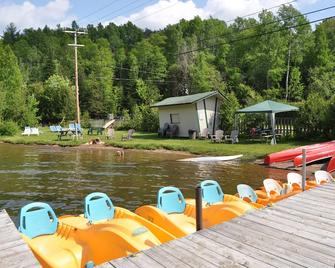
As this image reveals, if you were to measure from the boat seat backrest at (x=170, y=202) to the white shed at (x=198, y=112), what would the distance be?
19.3 m

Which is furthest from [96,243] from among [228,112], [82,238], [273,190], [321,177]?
[228,112]

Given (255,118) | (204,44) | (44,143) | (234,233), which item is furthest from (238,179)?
(204,44)

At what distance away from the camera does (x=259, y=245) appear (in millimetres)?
4629

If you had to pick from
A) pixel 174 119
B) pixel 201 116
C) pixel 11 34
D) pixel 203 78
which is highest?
pixel 11 34

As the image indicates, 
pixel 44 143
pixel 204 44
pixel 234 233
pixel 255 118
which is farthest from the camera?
pixel 204 44

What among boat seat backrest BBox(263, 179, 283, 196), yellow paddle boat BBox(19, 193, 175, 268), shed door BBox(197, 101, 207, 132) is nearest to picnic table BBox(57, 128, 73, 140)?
shed door BBox(197, 101, 207, 132)

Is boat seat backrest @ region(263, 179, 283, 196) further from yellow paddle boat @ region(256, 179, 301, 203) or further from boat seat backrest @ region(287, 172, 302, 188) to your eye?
boat seat backrest @ region(287, 172, 302, 188)

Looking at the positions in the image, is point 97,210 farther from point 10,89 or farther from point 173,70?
point 173,70

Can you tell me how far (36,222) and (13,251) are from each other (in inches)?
86.7

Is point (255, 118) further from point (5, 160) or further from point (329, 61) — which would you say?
point (329, 61)

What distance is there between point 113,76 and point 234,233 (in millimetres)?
67978

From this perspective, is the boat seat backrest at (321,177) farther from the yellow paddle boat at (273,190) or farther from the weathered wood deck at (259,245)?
the weathered wood deck at (259,245)

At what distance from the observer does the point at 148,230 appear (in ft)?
19.5

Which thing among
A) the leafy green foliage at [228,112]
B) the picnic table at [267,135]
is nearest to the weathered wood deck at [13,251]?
the picnic table at [267,135]
